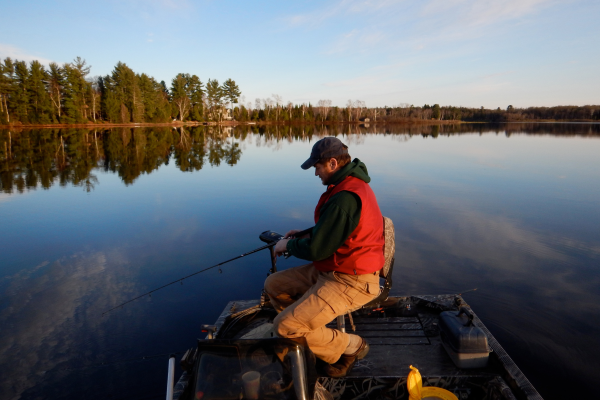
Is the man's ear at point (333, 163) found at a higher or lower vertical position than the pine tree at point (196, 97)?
lower

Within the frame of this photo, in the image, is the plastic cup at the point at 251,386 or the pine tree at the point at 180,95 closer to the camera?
the plastic cup at the point at 251,386

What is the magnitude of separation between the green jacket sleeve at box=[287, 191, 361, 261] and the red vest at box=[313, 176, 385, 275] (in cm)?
7

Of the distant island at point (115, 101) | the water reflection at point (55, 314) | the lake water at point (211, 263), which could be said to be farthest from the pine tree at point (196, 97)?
the water reflection at point (55, 314)

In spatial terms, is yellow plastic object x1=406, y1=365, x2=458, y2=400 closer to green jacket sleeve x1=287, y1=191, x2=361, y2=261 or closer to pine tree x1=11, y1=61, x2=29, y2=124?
green jacket sleeve x1=287, y1=191, x2=361, y2=261

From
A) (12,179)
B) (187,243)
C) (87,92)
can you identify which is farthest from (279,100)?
(187,243)

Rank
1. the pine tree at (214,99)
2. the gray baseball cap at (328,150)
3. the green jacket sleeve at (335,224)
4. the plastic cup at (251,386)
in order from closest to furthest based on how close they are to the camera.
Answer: the plastic cup at (251,386) < the green jacket sleeve at (335,224) < the gray baseball cap at (328,150) < the pine tree at (214,99)

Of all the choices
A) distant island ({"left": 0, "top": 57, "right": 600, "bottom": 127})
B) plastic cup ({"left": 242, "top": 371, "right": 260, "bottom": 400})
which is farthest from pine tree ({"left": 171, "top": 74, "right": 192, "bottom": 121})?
plastic cup ({"left": 242, "top": 371, "right": 260, "bottom": 400})

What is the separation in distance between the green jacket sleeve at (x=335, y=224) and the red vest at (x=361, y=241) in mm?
68

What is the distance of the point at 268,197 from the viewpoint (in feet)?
39.9

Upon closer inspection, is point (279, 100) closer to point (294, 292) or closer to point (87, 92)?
point (87, 92)

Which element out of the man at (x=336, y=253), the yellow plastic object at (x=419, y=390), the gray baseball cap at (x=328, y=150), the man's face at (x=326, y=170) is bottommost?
the yellow plastic object at (x=419, y=390)

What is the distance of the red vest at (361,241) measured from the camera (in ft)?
9.38

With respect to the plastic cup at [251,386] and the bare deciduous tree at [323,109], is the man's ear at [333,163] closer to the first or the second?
the plastic cup at [251,386]

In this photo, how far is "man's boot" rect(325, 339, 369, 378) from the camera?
314 centimetres
